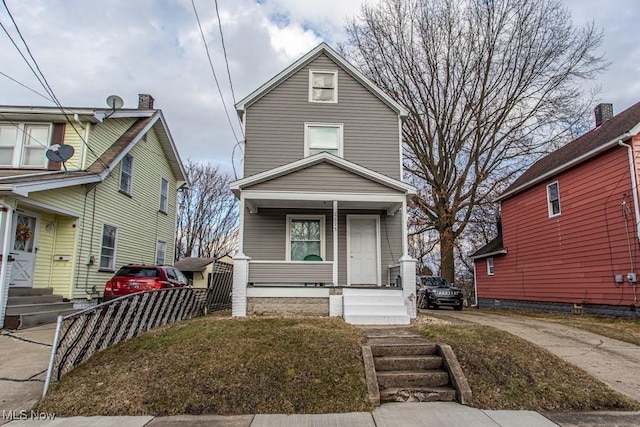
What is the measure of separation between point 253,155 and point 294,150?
4.30 feet

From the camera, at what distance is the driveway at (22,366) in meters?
4.95

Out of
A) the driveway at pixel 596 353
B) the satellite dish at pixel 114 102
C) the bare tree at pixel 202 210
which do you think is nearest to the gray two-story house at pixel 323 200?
the driveway at pixel 596 353

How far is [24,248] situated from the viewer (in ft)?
34.0

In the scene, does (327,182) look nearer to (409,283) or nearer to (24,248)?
Result: (409,283)

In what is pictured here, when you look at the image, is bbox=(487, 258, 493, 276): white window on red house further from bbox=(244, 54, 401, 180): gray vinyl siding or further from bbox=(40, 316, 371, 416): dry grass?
bbox=(40, 316, 371, 416): dry grass

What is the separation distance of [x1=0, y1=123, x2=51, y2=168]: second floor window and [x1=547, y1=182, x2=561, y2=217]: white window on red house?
17.8 metres

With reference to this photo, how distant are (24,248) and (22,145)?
11.8ft

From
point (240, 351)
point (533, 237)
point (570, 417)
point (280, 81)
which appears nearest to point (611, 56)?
point (533, 237)

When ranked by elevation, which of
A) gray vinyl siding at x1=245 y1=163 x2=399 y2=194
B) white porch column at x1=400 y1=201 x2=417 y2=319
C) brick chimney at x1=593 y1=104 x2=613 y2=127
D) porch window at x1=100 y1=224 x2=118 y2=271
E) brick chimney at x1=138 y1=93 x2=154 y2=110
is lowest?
white porch column at x1=400 y1=201 x2=417 y2=319

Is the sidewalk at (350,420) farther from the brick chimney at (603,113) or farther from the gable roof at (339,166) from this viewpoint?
the brick chimney at (603,113)

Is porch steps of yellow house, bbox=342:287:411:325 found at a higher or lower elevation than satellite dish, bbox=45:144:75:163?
lower

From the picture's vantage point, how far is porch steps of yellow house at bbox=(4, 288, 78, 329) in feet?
29.5

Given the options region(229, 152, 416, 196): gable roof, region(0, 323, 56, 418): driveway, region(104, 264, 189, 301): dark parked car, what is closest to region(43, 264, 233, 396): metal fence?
region(0, 323, 56, 418): driveway

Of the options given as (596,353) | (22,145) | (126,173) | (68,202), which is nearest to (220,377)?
(596,353)
